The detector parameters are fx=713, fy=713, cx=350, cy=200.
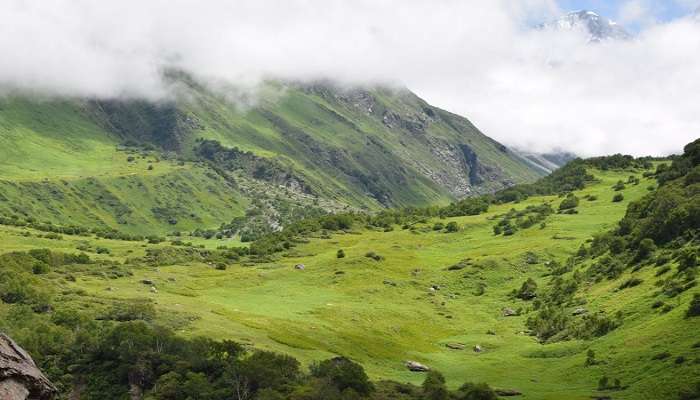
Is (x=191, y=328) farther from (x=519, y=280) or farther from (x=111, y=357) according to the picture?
(x=519, y=280)

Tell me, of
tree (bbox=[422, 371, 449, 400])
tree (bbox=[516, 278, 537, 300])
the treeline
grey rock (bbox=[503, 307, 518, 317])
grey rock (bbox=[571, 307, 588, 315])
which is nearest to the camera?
tree (bbox=[422, 371, 449, 400])

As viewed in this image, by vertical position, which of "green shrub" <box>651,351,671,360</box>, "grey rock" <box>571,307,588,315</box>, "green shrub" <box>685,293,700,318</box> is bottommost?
"grey rock" <box>571,307,588,315</box>

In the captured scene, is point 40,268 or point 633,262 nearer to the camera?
point 633,262

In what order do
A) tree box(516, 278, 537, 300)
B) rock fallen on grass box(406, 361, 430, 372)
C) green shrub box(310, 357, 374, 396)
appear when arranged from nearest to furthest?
green shrub box(310, 357, 374, 396)
rock fallen on grass box(406, 361, 430, 372)
tree box(516, 278, 537, 300)

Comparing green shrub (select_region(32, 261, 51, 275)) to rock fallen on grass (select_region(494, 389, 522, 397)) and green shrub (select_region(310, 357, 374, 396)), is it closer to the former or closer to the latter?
green shrub (select_region(310, 357, 374, 396))

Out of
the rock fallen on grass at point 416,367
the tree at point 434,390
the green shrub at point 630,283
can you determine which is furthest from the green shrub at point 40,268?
the green shrub at point 630,283

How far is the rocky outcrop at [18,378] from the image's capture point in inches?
1068

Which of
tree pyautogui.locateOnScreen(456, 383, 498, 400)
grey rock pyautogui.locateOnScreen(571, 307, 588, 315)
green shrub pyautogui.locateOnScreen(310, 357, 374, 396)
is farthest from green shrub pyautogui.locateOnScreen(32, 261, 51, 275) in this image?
grey rock pyautogui.locateOnScreen(571, 307, 588, 315)

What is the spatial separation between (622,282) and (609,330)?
29397 mm

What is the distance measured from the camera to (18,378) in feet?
91.9

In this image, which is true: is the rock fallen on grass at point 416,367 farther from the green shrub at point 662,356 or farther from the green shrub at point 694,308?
the green shrub at point 694,308

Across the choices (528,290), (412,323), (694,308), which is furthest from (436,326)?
(694,308)

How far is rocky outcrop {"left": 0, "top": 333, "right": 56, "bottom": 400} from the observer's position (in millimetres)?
27125

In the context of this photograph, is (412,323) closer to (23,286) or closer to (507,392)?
(507,392)
